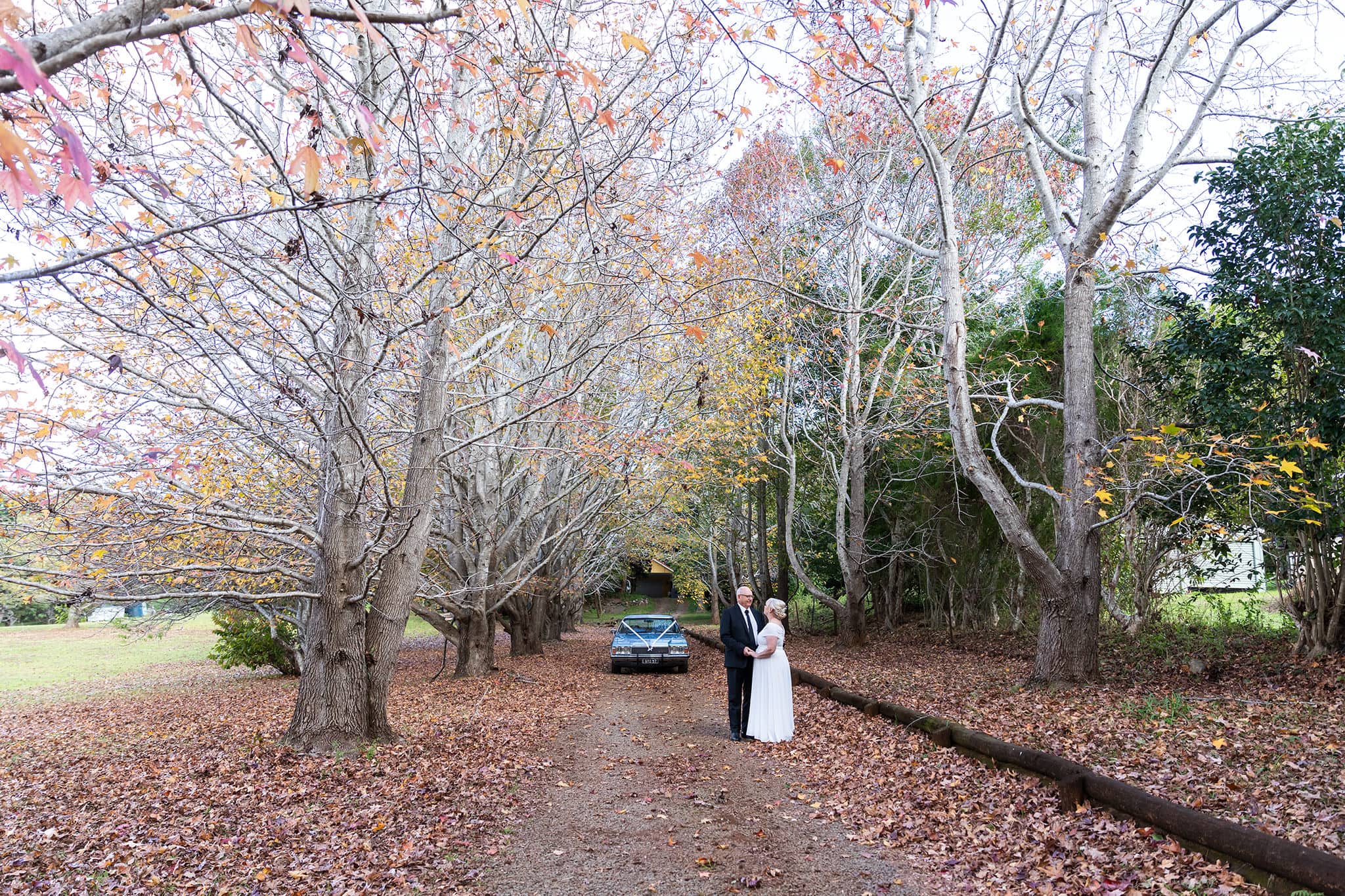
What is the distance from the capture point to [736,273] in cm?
1670

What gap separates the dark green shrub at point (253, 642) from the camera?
20.2 m

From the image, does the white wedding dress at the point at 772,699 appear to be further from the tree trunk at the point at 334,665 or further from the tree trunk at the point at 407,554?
the tree trunk at the point at 334,665

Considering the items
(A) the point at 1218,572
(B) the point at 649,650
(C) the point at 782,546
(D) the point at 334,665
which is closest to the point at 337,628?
(D) the point at 334,665

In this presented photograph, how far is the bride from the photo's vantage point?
9219mm

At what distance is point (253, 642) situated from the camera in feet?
66.8

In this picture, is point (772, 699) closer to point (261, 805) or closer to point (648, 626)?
point (261, 805)

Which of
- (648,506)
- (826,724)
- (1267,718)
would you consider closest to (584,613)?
(648,506)

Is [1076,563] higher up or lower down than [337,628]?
higher up

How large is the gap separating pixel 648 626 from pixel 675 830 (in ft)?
44.7

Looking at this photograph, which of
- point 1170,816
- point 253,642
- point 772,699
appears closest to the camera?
point 1170,816

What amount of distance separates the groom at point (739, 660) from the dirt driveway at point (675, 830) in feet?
0.99

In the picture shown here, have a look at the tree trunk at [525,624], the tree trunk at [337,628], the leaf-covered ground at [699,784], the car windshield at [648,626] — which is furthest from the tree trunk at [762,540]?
the tree trunk at [337,628]

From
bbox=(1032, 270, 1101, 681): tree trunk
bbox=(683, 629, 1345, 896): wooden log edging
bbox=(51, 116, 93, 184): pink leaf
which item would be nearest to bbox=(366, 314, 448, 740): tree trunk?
bbox=(683, 629, 1345, 896): wooden log edging

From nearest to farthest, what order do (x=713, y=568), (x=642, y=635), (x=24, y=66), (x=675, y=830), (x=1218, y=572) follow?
(x=24, y=66)
(x=675, y=830)
(x=1218, y=572)
(x=642, y=635)
(x=713, y=568)
